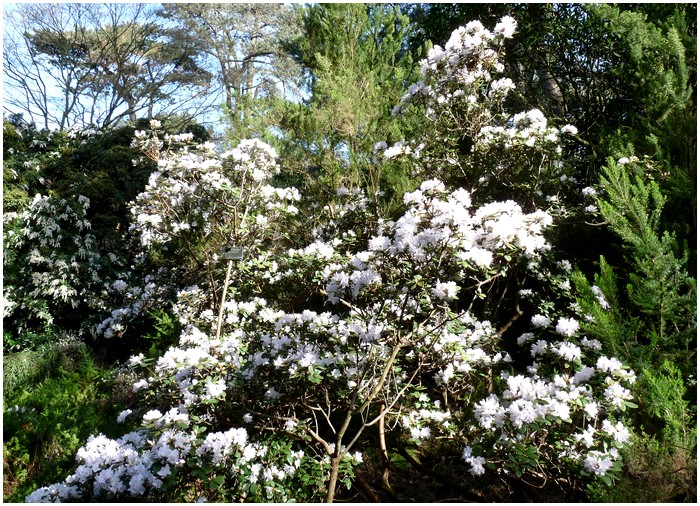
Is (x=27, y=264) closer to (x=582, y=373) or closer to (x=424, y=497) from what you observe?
(x=424, y=497)

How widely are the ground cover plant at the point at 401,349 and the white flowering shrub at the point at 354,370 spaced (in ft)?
0.05

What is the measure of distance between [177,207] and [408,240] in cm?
253

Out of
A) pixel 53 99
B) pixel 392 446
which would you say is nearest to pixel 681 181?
pixel 392 446

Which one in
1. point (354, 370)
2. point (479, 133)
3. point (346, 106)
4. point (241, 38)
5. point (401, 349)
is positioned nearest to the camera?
point (354, 370)

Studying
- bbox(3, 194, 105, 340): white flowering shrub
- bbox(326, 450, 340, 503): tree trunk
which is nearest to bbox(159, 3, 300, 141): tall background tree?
bbox(3, 194, 105, 340): white flowering shrub

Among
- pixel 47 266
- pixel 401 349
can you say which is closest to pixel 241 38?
pixel 47 266

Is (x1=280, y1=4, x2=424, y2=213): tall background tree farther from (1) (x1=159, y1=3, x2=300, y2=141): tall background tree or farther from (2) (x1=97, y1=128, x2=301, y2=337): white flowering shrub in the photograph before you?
(1) (x1=159, y1=3, x2=300, y2=141): tall background tree

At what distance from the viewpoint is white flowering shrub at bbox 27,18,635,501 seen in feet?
7.43

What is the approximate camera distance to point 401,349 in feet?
10.8

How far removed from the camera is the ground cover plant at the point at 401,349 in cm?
233

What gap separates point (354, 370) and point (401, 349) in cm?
63

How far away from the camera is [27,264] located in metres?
6.15

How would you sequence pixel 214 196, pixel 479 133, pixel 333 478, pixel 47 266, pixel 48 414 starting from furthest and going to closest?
pixel 47 266, pixel 479 133, pixel 214 196, pixel 48 414, pixel 333 478

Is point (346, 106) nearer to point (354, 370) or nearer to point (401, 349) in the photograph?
point (401, 349)
